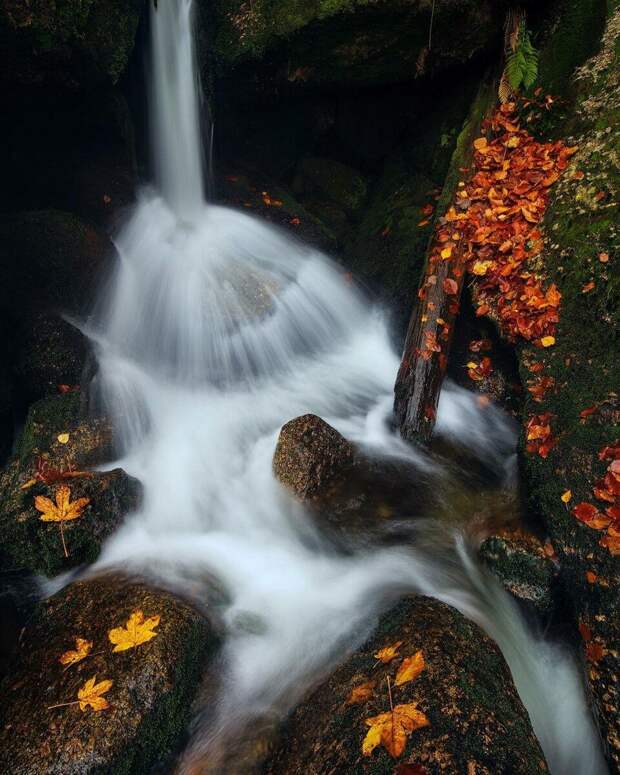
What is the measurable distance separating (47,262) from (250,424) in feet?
9.76

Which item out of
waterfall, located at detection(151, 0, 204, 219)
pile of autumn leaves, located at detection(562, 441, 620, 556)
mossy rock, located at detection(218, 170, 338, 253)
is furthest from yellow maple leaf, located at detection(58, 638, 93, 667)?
waterfall, located at detection(151, 0, 204, 219)

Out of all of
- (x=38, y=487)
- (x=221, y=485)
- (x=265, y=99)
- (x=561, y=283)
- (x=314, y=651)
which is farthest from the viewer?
(x=265, y=99)

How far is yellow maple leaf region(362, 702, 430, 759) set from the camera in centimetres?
198

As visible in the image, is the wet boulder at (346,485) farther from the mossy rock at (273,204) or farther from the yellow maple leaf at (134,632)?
the mossy rock at (273,204)

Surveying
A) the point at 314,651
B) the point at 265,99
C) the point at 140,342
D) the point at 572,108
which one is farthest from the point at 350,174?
the point at 314,651

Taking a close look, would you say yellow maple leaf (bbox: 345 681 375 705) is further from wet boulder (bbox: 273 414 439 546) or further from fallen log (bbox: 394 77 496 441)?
fallen log (bbox: 394 77 496 441)

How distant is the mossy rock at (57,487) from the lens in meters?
3.52

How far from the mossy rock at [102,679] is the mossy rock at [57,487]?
51cm

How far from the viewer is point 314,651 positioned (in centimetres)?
312

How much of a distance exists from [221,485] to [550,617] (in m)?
2.91

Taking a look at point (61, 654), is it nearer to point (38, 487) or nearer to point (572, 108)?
point (38, 487)

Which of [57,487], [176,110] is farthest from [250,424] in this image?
[176,110]

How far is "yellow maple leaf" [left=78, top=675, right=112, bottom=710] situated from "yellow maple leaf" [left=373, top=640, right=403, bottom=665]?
1375 mm

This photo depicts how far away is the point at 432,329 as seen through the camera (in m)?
4.88
